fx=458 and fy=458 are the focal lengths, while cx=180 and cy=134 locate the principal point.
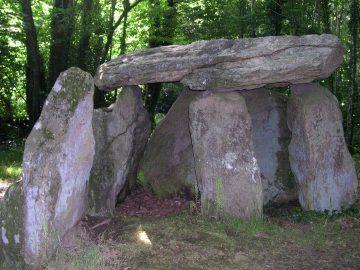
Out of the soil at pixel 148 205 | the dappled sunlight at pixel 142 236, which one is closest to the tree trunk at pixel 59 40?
the soil at pixel 148 205

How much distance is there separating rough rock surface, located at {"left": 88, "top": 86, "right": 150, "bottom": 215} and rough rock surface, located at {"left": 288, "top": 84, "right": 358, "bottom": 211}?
2.96 metres

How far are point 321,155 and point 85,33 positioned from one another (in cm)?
843

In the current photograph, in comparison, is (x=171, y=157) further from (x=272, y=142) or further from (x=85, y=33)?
(x=85, y=33)

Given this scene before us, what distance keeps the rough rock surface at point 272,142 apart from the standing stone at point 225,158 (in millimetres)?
1347

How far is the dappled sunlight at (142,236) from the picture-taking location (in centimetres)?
613

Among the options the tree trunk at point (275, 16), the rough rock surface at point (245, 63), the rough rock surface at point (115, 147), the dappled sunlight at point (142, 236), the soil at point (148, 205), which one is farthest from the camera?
the tree trunk at point (275, 16)

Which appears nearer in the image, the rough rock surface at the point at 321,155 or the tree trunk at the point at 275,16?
the rough rock surface at the point at 321,155

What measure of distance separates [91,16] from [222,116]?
7.58 metres

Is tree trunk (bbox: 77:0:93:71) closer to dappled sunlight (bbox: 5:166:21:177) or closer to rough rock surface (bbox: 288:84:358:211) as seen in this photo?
dappled sunlight (bbox: 5:166:21:177)

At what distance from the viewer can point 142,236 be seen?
6316 millimetres

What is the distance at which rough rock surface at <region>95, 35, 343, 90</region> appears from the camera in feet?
23.5

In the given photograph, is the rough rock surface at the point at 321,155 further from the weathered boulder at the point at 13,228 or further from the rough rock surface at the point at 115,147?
the weathered boulder at the point at 13,228

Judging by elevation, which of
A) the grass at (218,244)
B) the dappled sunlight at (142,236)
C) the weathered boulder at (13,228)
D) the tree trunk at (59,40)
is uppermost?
Result: the tree trunk at (59,40)

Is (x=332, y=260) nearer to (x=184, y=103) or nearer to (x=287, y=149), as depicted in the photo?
(x=287, y=149)
